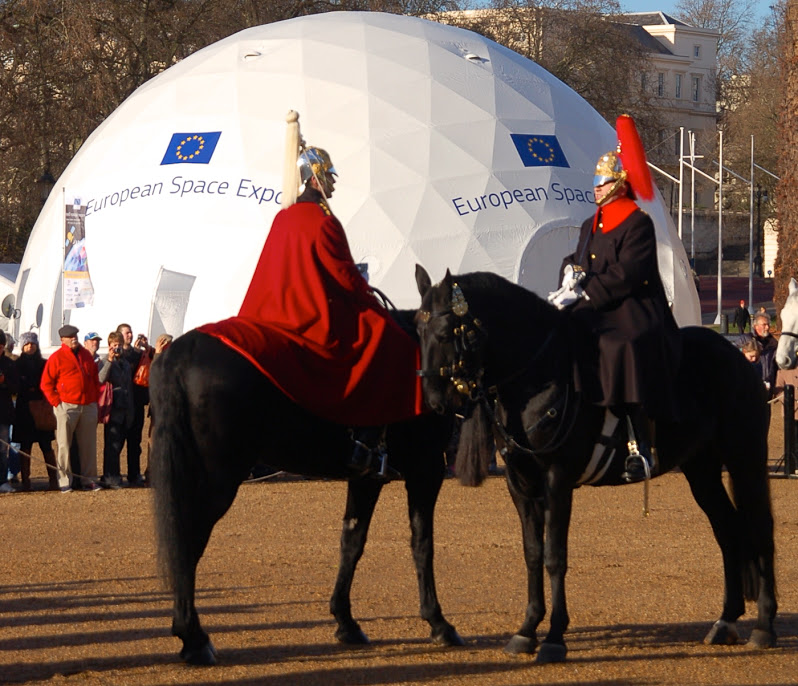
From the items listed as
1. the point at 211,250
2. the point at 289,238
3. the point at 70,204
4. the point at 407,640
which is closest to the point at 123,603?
the point at 407,640

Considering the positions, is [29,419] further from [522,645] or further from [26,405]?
[522,645]

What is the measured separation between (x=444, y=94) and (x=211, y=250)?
548 cm

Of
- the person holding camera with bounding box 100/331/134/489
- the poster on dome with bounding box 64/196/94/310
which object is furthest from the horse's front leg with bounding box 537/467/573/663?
the poster on dome with bounding box 64/196/94/310

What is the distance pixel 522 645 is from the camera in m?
7.63

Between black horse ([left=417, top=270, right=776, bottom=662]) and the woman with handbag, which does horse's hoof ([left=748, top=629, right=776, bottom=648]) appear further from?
the woman with handbag

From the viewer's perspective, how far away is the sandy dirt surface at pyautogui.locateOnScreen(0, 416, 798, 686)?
7.39 m

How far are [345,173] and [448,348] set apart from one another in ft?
60.2

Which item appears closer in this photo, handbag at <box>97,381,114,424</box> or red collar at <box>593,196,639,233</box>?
red collar at <box>593,196,639,233</box>

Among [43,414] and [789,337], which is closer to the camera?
[789,337]

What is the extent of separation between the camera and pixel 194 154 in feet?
84.1

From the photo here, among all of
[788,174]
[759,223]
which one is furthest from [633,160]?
[759,223]

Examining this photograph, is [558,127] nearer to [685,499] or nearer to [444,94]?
[444,94]

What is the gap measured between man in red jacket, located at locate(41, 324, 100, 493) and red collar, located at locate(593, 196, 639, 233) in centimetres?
939

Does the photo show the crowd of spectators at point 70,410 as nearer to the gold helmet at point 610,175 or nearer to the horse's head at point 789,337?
the horse's head at point 789,337
